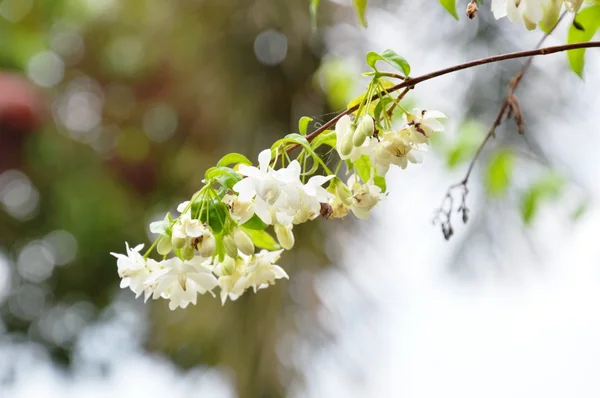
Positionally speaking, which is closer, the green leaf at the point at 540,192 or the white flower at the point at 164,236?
the white flower at the point at 164,236

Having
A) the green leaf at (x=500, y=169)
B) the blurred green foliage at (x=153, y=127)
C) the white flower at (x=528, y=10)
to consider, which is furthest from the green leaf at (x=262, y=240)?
the blurred green foliage at (x=153, y=127)

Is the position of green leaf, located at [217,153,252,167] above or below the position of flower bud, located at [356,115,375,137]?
below

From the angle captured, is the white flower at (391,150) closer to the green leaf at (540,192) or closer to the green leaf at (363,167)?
the green leaf at (363,167)

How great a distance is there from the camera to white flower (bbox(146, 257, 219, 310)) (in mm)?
234

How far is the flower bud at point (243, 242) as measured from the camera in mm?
229

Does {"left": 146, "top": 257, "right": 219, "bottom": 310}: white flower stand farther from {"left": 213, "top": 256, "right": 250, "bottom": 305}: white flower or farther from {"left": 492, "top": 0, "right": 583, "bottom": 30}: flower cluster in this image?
{"left": 492, "top": 0, "right": 583, "bottom": 30}: flower cluster

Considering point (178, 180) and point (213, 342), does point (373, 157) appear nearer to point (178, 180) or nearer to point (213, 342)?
point (213, 342)

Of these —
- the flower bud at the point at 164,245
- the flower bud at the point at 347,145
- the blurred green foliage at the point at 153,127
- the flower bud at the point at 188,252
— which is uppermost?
the blurred green foliage at the point at 153,127

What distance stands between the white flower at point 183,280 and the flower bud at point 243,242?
0.02 m

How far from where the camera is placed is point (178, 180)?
1266 mm

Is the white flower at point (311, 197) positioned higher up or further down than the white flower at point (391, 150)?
further down

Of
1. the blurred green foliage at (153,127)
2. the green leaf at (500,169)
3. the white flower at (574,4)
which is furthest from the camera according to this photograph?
the blurred green foliage at (153,127)

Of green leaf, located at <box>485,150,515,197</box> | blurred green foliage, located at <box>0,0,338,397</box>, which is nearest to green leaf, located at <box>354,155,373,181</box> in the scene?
green leaf, located at <box>485,150,515,197</box>

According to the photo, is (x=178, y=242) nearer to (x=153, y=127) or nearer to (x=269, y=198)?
(x=269, y=198)
